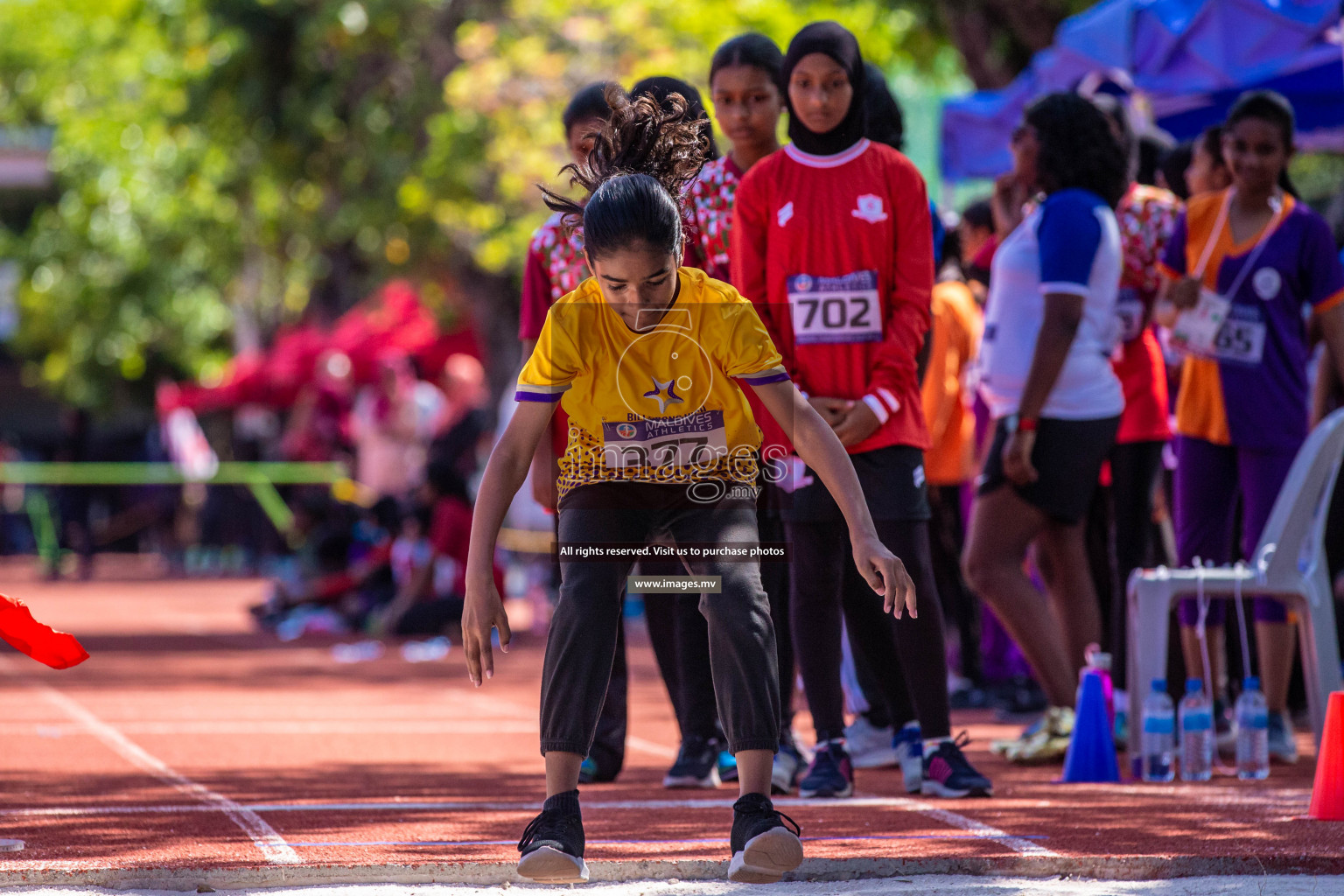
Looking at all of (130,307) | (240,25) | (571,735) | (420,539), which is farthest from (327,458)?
(571,735)

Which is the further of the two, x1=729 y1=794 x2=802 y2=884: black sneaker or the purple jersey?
the purple jersey

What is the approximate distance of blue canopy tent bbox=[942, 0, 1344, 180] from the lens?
9641 mm

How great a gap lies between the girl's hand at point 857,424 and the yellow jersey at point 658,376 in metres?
1.10

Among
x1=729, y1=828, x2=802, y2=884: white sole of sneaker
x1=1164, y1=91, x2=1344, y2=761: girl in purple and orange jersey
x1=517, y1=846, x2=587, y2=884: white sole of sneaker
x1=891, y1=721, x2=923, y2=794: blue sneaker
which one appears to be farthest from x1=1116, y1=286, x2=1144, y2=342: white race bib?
x1=517, y1=846, x2=587, y2=884: white sole of sneaker

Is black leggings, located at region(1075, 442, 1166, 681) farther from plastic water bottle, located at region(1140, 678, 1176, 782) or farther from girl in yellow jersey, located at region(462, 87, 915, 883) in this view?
girl in yellow jersey, located at region(462, 87, 915, 883)

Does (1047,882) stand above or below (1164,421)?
below

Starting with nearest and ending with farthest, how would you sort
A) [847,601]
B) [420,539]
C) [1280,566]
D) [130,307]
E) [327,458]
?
1. [847,601]
2. [1280,566]
3. [420,539]
4. [327,458]
5. [130,307]

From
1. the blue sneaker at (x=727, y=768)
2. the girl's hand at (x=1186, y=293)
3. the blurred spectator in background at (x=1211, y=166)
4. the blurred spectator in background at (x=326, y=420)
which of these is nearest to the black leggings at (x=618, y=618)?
the blue sneaker at (x=727, y=768)

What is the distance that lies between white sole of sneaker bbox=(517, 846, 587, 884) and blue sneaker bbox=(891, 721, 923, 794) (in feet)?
5.86

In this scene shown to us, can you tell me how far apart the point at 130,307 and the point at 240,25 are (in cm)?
1506

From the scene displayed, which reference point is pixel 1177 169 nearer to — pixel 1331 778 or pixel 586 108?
pixel 586 108

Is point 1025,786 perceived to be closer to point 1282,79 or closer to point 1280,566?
point 1280,566

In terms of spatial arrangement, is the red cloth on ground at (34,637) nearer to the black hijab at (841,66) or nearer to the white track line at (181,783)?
the white track line at (181,783)

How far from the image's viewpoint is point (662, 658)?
6.00m
